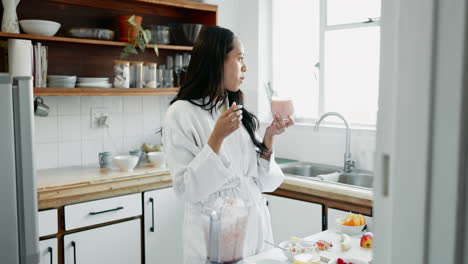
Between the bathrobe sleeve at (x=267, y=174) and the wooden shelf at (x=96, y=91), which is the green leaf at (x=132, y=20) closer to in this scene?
the wooden shelf at (x=96, y=91)

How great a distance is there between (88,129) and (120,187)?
2.43 feet

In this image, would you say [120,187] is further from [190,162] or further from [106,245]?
[190,162]

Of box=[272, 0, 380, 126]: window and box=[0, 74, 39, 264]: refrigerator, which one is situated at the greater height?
box=[272, 0, 380, 126]: window

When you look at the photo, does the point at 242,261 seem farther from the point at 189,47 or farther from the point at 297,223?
the point at 189,47

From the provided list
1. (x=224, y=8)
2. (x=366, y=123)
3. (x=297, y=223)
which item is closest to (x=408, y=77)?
(x=297, y=223)

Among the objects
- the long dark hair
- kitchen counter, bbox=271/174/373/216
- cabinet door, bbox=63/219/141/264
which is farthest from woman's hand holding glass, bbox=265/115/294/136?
cabinet door, bbox=63/219/141/264

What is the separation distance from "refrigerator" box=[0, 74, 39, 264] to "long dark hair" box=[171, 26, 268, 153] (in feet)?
2.14

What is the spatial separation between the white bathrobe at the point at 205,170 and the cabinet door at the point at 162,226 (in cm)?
124

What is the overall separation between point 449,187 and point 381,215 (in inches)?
3.7

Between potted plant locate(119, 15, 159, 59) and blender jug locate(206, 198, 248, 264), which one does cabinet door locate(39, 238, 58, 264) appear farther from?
blender jug locate(206, 198, 248, 264)

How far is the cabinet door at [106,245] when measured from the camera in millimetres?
2697

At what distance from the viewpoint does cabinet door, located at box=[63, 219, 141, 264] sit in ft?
8.85

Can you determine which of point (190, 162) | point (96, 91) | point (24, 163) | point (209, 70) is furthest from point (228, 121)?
point (96, 91)

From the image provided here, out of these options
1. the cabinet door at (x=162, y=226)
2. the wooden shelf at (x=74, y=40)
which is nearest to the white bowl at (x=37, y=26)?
the wooden shelf at (x=74, y=40)
